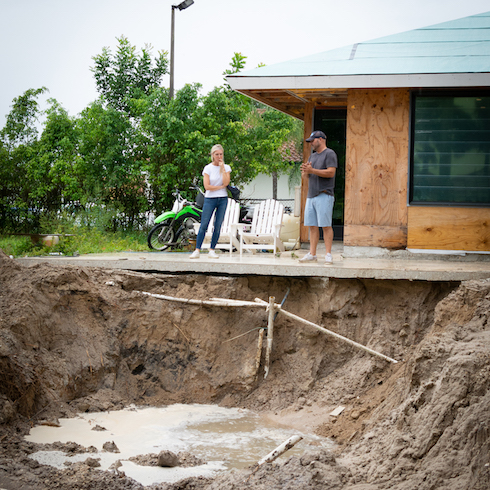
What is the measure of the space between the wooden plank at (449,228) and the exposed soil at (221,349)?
1.62 meters

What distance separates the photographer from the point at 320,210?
26.1 ft

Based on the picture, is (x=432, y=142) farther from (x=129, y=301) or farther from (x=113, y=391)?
(x=113, y=391)

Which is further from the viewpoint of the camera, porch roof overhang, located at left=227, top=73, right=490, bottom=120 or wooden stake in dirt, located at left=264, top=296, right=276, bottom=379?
porch roof overhang, located at left=227, top=73, right=490, bottom=120

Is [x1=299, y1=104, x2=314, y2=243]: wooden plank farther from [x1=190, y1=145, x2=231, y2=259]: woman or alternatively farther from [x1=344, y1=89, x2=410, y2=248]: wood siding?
[x1=190, y1=145, x2=231, y2=259]: woman

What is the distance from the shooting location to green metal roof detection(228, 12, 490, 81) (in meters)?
8.40

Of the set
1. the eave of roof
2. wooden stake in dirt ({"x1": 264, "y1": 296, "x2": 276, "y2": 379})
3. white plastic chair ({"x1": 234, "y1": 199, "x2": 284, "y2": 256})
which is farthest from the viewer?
white plastic chair ({"x1": 234, "y1": 199, "x2": 284, "y2": 256})

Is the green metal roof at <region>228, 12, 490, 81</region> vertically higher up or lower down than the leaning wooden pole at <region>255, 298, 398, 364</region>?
higher up

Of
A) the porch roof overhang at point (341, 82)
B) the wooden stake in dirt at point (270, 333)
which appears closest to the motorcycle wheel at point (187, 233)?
the porch roof overhang at point (341, 82)

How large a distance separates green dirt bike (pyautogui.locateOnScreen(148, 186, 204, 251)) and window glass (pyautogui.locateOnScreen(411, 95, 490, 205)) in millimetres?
3833

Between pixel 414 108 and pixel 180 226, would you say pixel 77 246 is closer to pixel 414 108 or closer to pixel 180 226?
pixel 180 226

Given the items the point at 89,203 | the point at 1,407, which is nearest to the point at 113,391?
the point at 1,407

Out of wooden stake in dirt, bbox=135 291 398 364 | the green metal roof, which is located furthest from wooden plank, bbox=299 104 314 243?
wooden stake in dirt, bbox=135 291 398 364

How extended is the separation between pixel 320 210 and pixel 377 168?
4.95 ft

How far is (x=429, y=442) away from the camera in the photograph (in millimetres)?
4156
